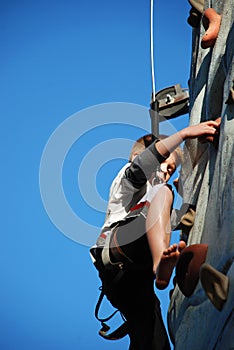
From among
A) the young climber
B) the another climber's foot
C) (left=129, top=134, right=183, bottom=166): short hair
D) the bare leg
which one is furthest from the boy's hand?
(left=129, top=134, right=183, bottom=166): short hair

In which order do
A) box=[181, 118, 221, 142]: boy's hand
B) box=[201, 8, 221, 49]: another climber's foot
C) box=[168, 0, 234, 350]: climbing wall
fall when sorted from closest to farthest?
1. box=[168, 0, 234, 350]: climbing wall
2. box=[181, 118, 221, 142]: boy's hand
3. box=[201, 8, 221, 49]: another climber's foot

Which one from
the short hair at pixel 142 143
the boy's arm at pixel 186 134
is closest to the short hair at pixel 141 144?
the short hair at pixel 142 143

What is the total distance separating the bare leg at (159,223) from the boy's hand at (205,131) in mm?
448

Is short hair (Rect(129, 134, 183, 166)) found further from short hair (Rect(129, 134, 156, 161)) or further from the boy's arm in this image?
the boy's arm

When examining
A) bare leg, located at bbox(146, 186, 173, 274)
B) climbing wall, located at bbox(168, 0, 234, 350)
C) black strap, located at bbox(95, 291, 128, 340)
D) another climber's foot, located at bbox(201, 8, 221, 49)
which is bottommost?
black strap, located at bbox(95, 291, 128, 340)

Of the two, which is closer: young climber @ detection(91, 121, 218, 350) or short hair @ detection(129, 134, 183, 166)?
young climber @ detection(91, 121, 218, 350)

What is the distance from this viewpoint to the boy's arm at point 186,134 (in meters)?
5.20

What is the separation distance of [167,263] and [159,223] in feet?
1.87

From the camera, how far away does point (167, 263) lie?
4.83 meters

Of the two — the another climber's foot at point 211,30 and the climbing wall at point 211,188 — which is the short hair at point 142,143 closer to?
the climbing wall at point 211,188

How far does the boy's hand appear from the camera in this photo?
17.0 feet

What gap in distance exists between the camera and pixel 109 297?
19.9ft

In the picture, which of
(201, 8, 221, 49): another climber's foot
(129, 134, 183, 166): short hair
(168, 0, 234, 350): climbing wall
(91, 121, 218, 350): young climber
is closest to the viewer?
(168, 0, 234, 350): climbing wall

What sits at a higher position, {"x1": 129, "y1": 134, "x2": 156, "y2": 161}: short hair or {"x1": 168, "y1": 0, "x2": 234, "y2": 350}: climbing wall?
{"x1": 168, "y1": 0, "x2": 234, "y2": 350}: climbing wall
